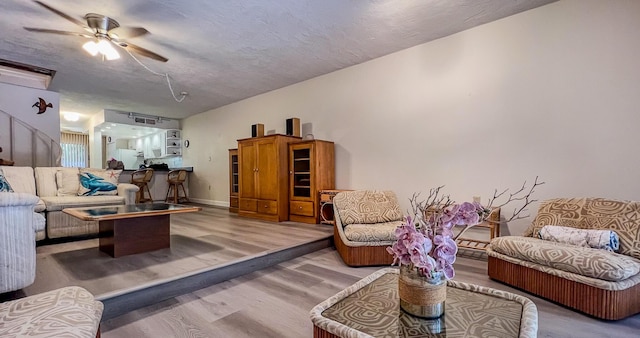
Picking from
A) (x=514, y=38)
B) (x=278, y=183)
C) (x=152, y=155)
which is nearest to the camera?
(x=514, y=38)

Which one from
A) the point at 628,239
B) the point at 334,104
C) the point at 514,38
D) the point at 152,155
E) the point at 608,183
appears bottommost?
the point at 628,239

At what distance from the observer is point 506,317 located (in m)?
1.17

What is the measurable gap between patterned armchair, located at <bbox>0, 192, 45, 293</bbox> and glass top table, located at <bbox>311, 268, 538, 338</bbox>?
6.41 ft

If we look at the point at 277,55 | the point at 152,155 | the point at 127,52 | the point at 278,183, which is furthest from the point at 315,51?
the point at 152,155

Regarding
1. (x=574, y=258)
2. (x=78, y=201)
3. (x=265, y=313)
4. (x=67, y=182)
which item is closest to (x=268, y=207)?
(x=78, y=201)

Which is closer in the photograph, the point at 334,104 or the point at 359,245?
the point at 359,245

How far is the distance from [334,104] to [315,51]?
100 cm

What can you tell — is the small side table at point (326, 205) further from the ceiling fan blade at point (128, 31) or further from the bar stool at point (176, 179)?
the bar stool at point (176, 179)

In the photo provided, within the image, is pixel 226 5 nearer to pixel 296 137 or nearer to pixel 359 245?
pixel 296 137

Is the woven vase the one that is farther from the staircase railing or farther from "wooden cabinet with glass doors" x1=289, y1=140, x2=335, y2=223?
the staircase railing

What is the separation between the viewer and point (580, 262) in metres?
1.82

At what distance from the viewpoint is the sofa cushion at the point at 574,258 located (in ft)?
5.65

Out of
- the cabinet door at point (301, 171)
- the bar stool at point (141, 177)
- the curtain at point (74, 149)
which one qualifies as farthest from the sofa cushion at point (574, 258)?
the curtain at point (74, 149)

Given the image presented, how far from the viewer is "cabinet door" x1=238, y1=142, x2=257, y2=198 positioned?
198 inches
